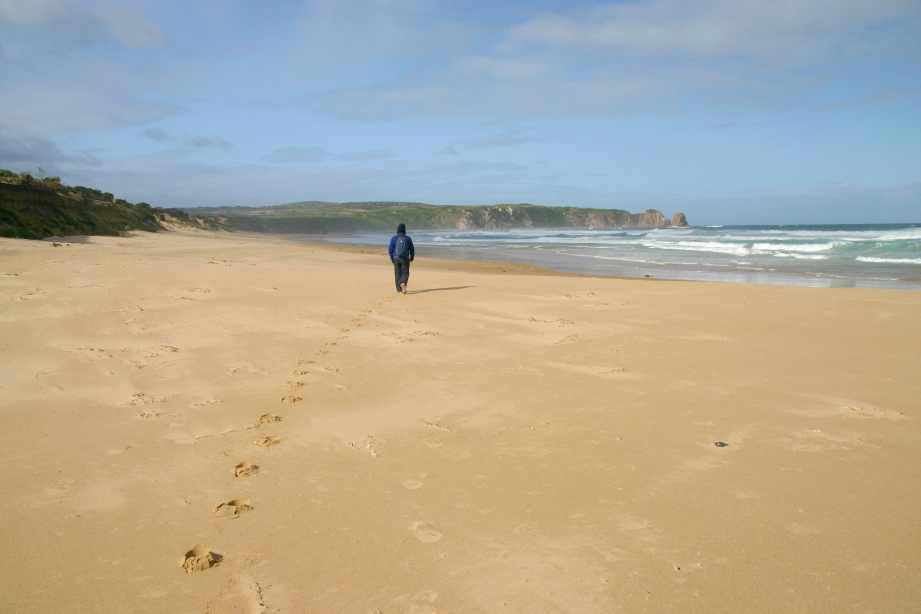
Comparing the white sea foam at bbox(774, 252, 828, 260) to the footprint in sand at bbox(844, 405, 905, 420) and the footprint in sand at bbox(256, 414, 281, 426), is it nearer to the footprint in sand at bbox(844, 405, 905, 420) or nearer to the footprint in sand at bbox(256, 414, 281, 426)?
the footprint in sand at bbox(844, 405, 905, 420)

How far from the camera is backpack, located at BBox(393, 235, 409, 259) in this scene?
406 inches

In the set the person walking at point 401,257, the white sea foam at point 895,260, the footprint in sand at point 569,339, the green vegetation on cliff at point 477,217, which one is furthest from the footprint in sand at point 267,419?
the green vegetation on cliff at point 477,217

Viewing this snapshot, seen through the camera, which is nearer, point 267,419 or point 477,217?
point 267,419

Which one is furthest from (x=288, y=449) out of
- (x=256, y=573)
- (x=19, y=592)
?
(x=19, y=592)

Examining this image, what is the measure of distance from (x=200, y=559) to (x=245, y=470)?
84 cm

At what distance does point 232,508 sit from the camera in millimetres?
2777

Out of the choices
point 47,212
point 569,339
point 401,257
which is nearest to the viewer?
point 569,339

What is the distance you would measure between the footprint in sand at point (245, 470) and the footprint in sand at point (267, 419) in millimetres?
636

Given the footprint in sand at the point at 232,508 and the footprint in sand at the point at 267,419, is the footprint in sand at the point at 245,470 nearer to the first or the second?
the footprint in sand at the point at 232,508

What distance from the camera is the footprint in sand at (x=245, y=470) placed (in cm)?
313

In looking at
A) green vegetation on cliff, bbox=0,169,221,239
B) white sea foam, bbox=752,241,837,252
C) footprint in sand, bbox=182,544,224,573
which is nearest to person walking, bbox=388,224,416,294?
footprint in sand, bbox=182,544,224,573

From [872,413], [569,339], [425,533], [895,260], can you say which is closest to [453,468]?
[425,533]

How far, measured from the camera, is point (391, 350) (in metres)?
5.90

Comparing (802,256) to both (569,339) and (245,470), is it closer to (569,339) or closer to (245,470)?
(569,339)
